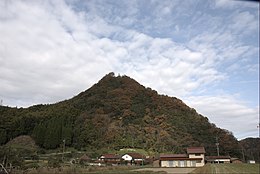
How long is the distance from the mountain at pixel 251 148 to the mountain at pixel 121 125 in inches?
107

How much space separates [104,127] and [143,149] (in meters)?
11.5

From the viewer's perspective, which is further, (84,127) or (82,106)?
(82,106)

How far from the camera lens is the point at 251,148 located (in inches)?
2329

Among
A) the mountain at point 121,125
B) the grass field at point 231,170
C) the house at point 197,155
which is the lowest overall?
the grass field at point 231,170

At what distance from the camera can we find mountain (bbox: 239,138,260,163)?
53.2m

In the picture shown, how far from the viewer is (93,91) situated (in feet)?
265

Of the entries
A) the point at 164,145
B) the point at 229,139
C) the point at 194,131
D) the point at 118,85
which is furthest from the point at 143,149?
the point at 118,85

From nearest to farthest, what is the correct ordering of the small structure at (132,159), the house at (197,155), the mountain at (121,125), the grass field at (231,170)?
the grass field at (231,170), the house at (197,155), the small structure at (132,159), the mountain at (121,125)

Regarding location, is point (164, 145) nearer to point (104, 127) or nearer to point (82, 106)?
point (104, 127)

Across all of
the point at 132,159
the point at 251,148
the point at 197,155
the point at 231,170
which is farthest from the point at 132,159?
the point at 251,148

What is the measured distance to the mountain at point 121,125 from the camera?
56250mm

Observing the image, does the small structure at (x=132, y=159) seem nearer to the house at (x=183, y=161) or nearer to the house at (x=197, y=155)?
Result: the house at (x=183, y=161)

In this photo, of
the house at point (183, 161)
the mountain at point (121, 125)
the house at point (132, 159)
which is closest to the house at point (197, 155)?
the house at point (183, 161)

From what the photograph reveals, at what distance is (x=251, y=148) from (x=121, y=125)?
30379mm
